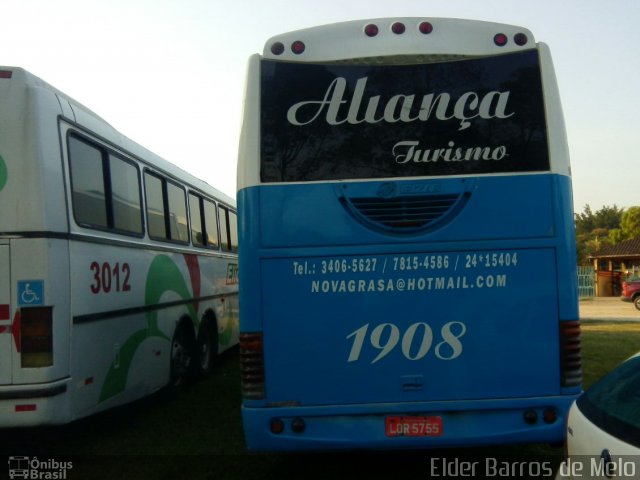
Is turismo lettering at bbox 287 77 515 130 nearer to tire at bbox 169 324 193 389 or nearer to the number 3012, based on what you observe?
the number 3012

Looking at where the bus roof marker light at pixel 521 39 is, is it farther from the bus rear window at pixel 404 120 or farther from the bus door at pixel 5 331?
the bus door at pixel 5 331

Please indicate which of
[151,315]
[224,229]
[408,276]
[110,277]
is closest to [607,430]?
[408,276]

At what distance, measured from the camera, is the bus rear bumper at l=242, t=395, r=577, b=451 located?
491 cm

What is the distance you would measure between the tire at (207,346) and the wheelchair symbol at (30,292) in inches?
182

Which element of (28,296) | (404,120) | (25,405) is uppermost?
(404,120)

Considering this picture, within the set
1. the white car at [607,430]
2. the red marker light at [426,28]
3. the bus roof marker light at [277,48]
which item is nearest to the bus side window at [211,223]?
the bus roof marker light at [277,48]

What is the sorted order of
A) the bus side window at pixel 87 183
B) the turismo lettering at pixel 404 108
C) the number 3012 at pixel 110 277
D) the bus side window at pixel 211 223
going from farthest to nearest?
the bus side window at pixel 211 223, the number 3012 at pixel 110 277, the bus side window at pixel 87 183, the turismo lettering at pixel 404 108

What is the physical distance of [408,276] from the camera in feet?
16.4

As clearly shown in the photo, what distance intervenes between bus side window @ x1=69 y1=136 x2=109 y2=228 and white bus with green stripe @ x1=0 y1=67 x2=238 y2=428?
0.04 feet

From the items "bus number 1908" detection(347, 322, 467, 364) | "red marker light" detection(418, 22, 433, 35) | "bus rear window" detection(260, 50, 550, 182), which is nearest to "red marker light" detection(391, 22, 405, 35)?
"red marker light" detection(418, 22, 433, 35)

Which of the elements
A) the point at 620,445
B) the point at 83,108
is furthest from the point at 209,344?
the point at 620,445

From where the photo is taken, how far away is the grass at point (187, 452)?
5.93 m

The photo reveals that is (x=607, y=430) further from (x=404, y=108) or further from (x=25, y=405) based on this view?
(x=25, y=405)

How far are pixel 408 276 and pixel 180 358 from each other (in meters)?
4.96
